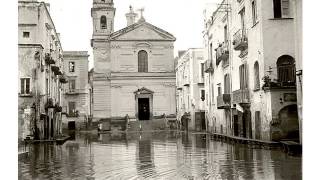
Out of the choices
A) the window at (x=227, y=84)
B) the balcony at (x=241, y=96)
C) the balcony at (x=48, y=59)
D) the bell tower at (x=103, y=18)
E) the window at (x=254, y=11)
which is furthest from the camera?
the bell tower at (x=103, y=18)

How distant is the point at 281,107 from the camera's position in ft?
53.1

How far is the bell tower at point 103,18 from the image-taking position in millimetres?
35125

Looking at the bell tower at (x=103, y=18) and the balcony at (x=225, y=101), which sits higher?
the bell tower at (x=103, y=18)

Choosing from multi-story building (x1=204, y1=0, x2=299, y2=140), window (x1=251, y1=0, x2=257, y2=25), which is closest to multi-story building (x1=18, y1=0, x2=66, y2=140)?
multi-story building (x1=204, y1=0, x2=299, y2=140)

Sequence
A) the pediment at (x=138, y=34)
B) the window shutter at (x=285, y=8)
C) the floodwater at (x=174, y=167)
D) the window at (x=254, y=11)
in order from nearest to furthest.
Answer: the floodwater at (x=174, y=167)
the window shutter at (x=285, y=8)
the window at (x=254, y=11)
the pediment at (x=138, y=34)

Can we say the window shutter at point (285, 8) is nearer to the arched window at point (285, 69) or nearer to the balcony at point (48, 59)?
the arched window at point (285, 69)

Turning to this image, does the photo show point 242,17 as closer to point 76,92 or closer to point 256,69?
point 256,69

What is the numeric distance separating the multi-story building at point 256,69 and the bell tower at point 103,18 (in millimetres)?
12114

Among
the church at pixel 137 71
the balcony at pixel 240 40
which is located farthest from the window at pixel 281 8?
the church at pixel 137 71

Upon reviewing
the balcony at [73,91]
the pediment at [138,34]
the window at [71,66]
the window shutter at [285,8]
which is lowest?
the balcony at [73,91]

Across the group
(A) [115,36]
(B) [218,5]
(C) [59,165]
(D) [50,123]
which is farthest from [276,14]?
(A) [115,36]

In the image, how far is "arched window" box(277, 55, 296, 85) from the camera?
1605cm

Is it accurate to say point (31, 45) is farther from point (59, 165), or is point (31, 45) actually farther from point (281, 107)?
point (281, 107)
